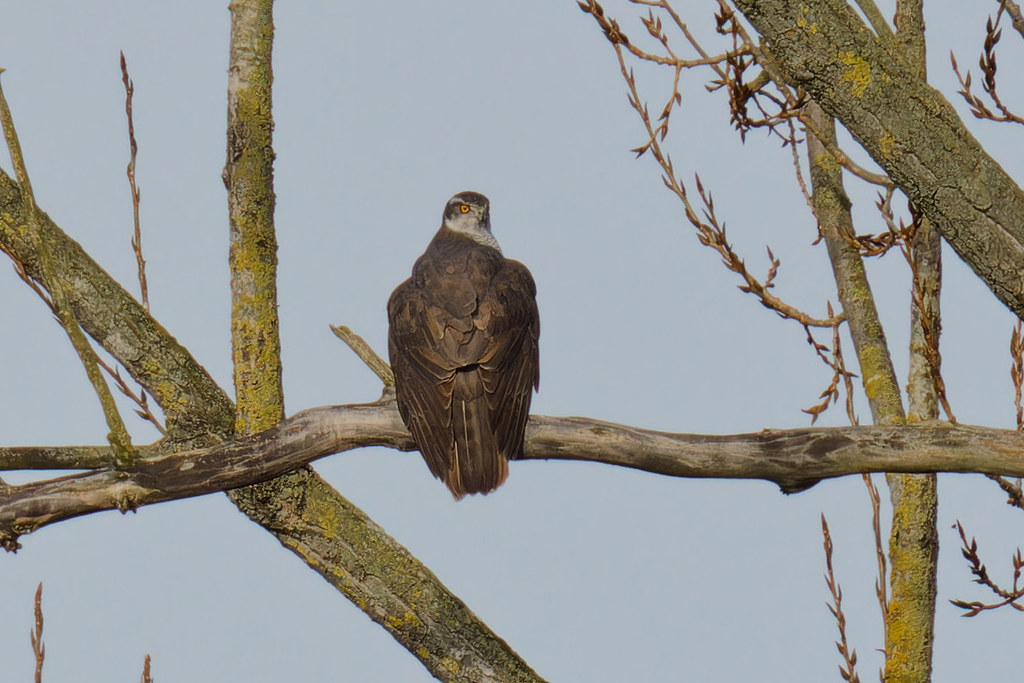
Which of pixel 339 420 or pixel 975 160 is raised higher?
pixel 975 160

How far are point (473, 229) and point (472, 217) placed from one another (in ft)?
0.24

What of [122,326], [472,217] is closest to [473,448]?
[122,326]

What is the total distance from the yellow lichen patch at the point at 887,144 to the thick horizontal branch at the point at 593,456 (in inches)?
40.6

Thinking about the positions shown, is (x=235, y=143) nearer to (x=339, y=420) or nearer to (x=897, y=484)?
(x=339, y=420)

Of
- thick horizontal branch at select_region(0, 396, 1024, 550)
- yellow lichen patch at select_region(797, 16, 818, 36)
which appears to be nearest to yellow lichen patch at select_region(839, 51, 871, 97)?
yellow lichen patch at select_region(797, 16, 818, 36)

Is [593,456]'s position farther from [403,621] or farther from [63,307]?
[63,307]

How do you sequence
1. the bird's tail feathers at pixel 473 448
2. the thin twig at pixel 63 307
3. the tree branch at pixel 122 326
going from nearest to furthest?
the thin twig at pixel 63 307
the bird's tail feathers at pixel 473 448
the tree branch at pixel 122 326

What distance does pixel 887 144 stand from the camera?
3660mm

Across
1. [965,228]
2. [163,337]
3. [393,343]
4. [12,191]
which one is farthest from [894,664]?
[12,191]

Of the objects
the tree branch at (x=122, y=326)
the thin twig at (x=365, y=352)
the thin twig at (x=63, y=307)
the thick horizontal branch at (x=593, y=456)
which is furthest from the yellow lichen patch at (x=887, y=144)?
the tree branch at (x=122, y=326)

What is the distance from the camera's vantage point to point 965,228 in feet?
12.3

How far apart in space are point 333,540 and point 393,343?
0.88 meters

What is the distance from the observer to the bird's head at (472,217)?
242 inches

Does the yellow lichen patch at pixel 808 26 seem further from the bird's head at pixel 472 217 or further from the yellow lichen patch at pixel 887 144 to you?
the bird's head at pixel 472 217
